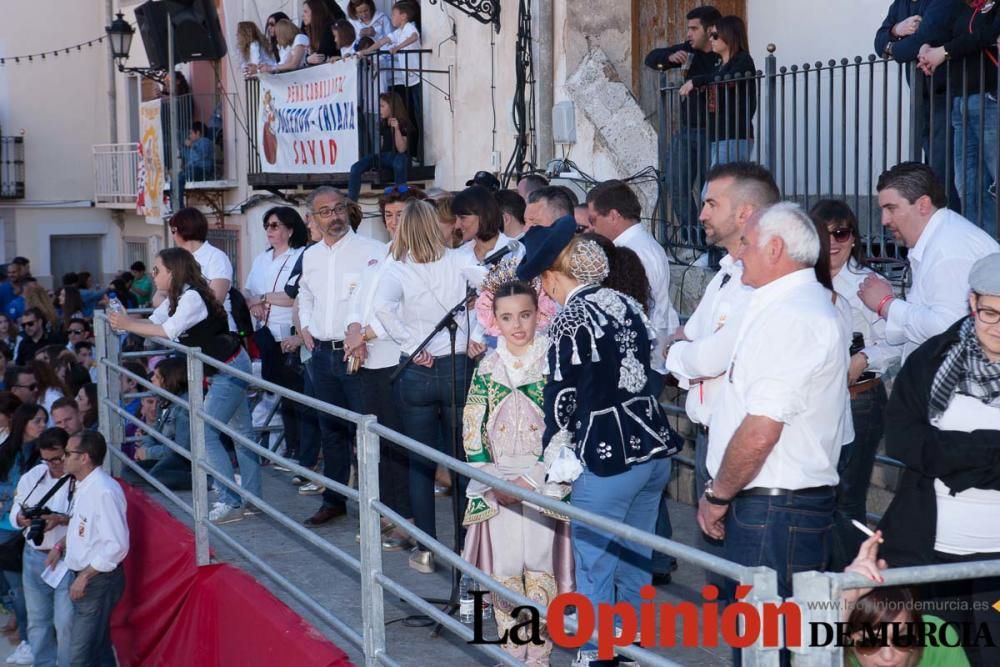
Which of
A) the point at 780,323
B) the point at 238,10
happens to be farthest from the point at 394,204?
the point at 238,10

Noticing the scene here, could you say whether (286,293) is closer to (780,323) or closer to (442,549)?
(442,549)

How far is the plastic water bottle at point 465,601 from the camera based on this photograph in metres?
5.36

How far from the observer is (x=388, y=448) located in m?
6.38

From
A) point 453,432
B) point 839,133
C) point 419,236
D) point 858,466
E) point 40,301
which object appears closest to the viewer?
point 858,466

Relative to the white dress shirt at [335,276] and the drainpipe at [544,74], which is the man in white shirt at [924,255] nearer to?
the white dress shirt at [335,276]

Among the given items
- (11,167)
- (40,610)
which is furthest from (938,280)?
(11,167)

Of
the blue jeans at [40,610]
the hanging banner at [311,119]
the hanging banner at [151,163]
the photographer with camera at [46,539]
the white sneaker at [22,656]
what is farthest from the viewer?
the hanging banner at [151,163]

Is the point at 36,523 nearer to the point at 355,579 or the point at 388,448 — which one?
the point at 355,579

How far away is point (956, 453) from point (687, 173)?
5.35 meters

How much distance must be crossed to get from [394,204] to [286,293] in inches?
64.5

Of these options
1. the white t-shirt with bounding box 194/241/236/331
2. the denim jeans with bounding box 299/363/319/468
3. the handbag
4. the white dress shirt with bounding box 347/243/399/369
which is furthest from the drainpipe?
the white dress shirt with bounding box 347/243/399/369

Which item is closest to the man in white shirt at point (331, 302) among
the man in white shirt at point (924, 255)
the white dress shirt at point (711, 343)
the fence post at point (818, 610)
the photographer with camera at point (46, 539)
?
the photographer with camera at point (46, 539)

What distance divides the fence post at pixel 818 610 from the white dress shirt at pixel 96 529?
5.57 metres

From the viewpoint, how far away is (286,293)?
8.23 meters
